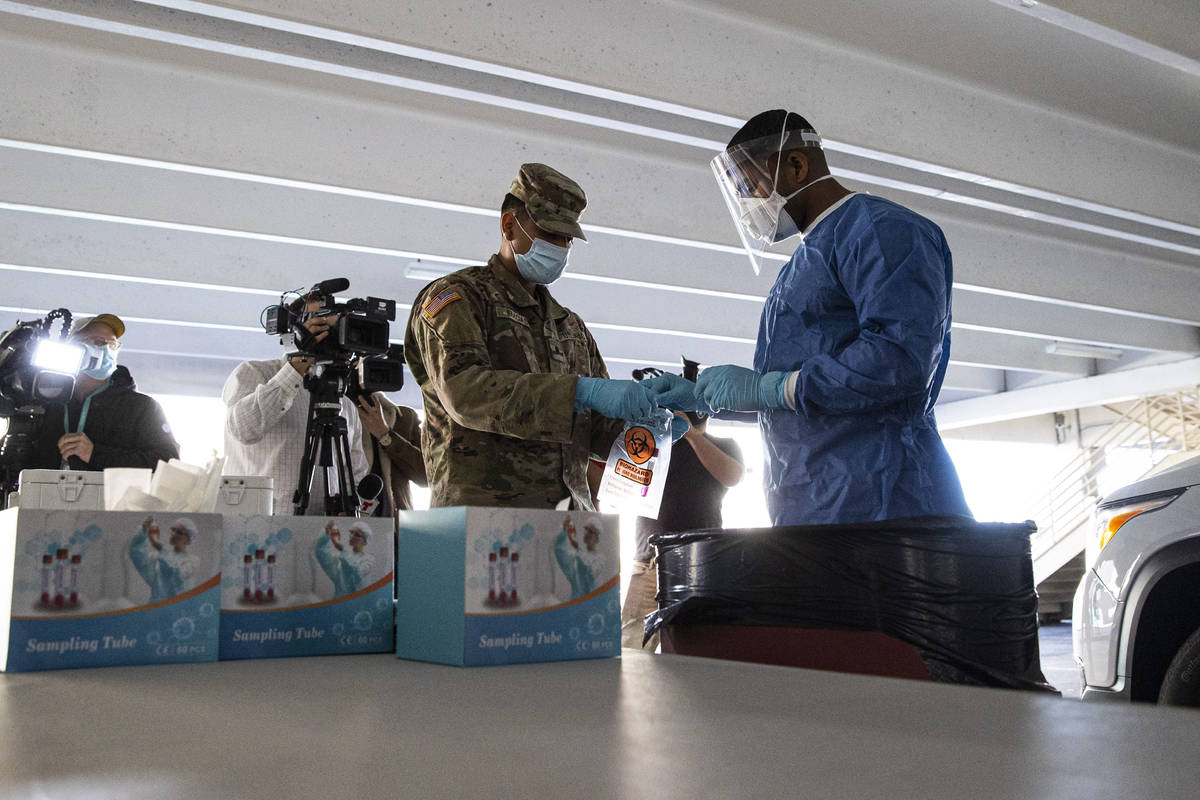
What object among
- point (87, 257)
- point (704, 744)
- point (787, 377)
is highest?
point (87, 257)

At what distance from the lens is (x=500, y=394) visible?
5.52ft

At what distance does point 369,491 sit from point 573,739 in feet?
6.16

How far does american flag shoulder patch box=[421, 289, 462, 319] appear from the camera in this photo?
1781mm

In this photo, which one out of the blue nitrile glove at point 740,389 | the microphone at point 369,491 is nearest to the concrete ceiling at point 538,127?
the microphone at point 369,491

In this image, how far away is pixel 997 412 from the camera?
981cm

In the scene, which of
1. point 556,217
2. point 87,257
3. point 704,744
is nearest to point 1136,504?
point 556,217

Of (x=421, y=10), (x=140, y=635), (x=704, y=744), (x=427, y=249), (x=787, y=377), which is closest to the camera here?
(x=704, y=744)

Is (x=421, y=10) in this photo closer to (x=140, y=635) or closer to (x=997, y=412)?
(x=140, y=635)

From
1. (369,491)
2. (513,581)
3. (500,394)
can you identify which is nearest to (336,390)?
(369,491)

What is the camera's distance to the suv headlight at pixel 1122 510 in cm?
217

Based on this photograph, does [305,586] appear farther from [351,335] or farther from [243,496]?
[351,335]

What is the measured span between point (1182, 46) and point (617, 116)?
2207mm

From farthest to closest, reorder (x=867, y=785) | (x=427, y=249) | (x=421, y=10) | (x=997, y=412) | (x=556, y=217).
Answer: (x=997, y=412)
(x=427, y=249)
(x=421, y=10)
(x=556, y=217)
(x=867, y=785)

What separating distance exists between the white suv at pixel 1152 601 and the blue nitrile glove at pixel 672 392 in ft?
3.61
